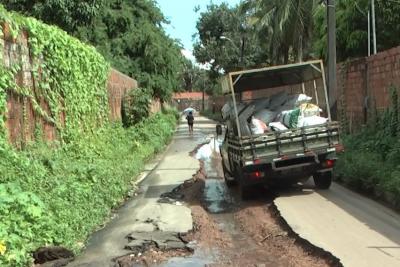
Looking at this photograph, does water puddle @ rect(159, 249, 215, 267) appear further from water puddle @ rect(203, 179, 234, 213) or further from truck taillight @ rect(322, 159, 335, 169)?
truck taillight @ rect(322, 159, 335, 169)

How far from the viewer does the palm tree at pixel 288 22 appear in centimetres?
2780

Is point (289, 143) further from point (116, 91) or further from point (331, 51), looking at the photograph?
point (116, 91)

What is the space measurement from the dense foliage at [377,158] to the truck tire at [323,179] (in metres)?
0.53

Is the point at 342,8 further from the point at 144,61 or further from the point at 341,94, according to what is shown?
the point at 144,61

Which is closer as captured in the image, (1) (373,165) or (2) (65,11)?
(1) (373,165)

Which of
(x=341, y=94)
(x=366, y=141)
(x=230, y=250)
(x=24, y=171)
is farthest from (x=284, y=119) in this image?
(x=341, y=94)

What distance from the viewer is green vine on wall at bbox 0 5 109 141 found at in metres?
10.5

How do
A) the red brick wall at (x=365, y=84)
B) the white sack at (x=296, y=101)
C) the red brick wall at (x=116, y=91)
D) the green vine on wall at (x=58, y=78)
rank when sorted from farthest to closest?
the red brick wall at (x=116, y=91)
the red brick wall at (x=365, y=84)
the white sack at (x=296, y=101)
the green vine on wall at (x=58, y=78)

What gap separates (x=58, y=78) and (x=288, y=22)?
1891 centimetres

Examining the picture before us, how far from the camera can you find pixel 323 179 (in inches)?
526

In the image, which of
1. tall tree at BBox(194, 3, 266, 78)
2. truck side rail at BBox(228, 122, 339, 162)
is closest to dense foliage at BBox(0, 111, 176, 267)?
truck side rail at BBox(228, 122, 339, 162)

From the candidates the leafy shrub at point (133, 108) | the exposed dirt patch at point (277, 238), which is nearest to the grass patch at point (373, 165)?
the exposed dirt patch at point (277, 238)

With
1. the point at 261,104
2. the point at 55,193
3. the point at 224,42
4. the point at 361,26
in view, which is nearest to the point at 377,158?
the point at 261,104

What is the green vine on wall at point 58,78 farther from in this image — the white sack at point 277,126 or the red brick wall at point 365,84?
the red brick wall at point 365,84
